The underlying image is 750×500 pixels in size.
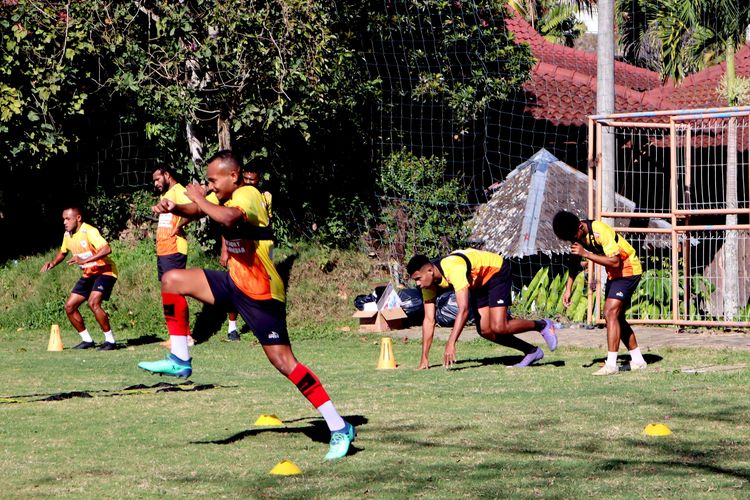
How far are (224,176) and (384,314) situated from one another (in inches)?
395

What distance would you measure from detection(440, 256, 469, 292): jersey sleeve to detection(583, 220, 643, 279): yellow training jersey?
50.4 inches

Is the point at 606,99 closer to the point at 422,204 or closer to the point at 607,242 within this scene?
the point at 422,204

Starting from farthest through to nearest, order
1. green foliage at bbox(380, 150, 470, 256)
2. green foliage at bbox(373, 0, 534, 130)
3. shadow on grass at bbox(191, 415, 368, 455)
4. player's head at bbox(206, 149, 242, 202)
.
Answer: green foliage at bbox(373, 0, 534, 130) < green foliage at bbox(380, 150, 470, 256) < shadow on grass at bbox(191, 415, 368, 455) < player's head at bbox(206, 149, 242, 202)

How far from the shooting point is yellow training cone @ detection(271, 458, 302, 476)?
7.00 m

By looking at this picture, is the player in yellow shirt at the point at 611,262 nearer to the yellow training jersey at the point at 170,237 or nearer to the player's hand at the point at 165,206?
the player's hand at the point at 165,206

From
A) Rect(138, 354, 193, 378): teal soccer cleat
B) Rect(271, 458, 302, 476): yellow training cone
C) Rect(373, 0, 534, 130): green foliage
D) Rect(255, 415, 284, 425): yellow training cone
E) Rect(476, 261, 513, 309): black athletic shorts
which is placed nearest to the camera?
Rect(271, 458, 302, 476): yellow training cone

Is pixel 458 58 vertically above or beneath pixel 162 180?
above

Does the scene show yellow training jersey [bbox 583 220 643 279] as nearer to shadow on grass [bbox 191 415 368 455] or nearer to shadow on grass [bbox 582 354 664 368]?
shadow on grass [bbox 582 354 664 368]

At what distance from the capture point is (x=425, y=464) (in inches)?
284

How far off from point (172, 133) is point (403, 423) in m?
12.7

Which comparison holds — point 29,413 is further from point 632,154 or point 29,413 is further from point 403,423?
point 632,154

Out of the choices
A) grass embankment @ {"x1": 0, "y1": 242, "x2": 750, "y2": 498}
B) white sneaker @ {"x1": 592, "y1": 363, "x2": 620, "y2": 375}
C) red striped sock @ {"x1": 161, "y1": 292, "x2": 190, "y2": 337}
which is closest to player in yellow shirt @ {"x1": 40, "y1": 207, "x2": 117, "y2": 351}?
grass embankment @ {"x1": 0, "y1": 242, "x2": 750, "y2": 498}

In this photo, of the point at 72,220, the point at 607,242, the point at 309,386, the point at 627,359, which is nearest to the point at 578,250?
the point at 607,242

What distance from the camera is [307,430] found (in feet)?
28.7
